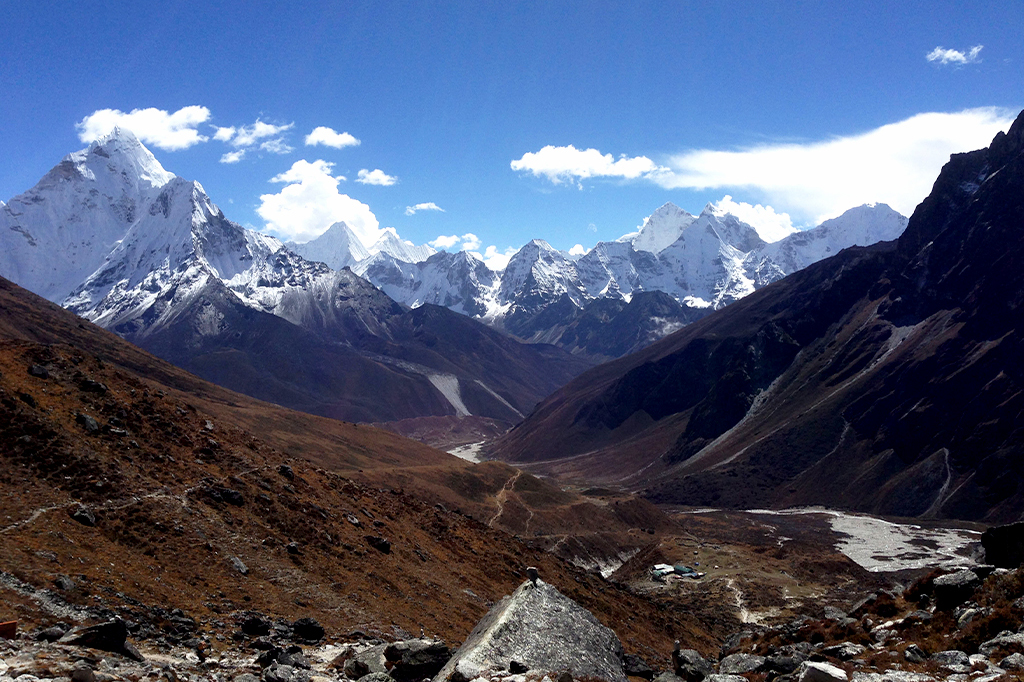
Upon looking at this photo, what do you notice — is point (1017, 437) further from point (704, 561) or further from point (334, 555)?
point (334, 555)

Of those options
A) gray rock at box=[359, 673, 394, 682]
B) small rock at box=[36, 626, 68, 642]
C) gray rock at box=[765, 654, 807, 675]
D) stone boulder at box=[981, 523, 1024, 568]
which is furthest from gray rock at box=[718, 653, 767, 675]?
small rock at box=[36, 626, 68, 642]

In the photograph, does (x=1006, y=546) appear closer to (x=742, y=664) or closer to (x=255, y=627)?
(x=742, y=664)

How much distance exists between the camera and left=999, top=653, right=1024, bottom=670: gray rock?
19.1 metres

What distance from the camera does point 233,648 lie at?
2742 centimetres

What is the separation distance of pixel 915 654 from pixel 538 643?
10.5m

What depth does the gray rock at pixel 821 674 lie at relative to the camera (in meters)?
18.9

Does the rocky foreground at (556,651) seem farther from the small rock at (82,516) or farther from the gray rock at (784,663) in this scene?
the small rock at (82,516)

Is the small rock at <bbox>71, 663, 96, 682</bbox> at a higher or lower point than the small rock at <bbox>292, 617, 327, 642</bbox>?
higher

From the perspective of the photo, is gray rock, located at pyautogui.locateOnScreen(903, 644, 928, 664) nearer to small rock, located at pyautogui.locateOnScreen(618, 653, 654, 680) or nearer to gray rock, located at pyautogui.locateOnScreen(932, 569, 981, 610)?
gray rock, located at pyautogui.locateOnScreen(932, 569, 981, 610)

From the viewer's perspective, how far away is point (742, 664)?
1035 inches

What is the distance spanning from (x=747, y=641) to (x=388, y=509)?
2721 centimetres

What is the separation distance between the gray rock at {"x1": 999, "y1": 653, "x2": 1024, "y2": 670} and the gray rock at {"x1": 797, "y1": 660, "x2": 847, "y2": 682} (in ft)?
12.7

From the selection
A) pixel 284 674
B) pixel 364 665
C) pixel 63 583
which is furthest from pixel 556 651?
pixel 63 583

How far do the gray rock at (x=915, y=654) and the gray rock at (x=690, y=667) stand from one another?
6549 millimetres
